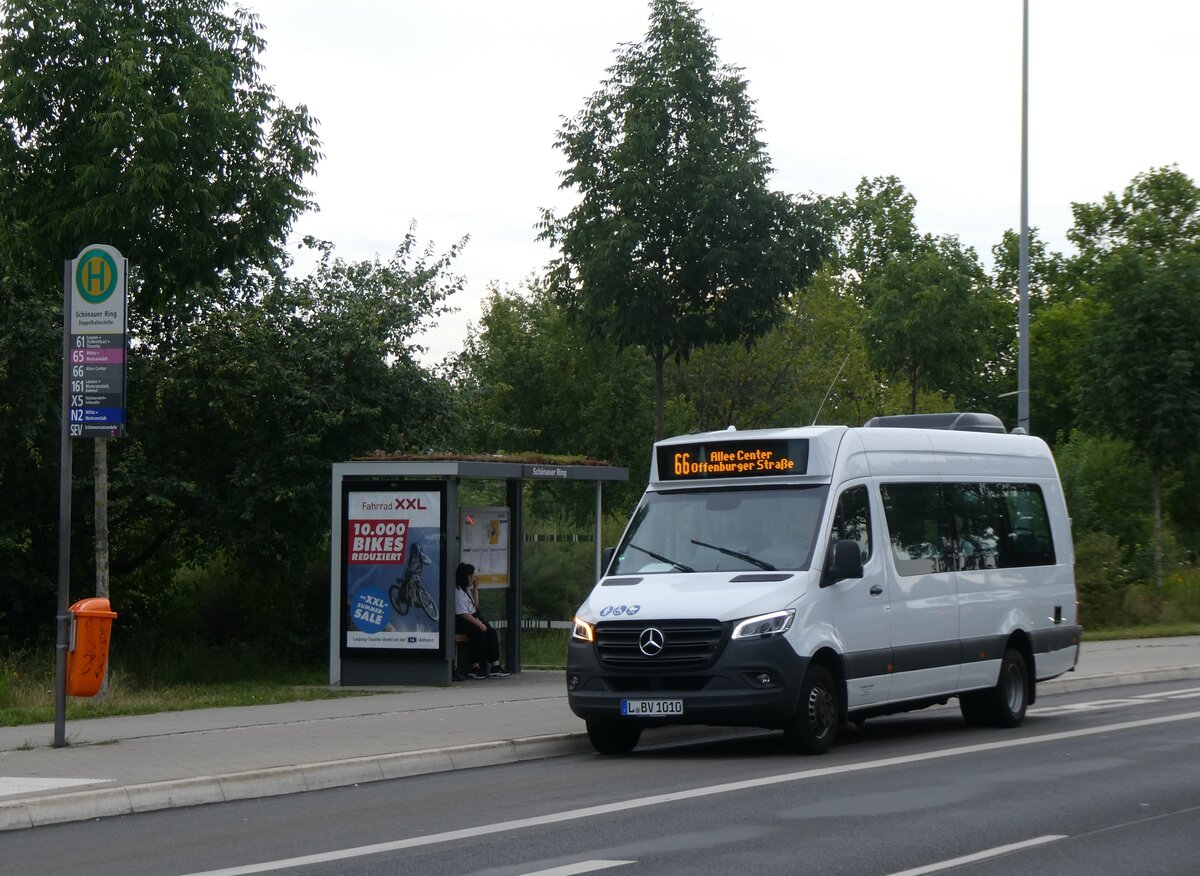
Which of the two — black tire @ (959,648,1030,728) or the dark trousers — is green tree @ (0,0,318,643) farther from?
black tire @ (959,648,1030,728)

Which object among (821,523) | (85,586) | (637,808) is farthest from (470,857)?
(85,586)

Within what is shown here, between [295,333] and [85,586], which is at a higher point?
[295,333]

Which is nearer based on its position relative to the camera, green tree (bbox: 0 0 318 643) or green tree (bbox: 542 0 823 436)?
green tree (bbox: 0 0 318 643)

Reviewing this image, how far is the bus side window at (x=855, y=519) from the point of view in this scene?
13133 millimetres

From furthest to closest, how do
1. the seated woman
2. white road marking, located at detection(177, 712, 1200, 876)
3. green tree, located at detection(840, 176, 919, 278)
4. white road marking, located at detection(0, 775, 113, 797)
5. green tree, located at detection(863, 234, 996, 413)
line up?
green tree, located at detection(840, 176, 919, 278) → green tree, located at detection(863, 234, 996, 413) → the seated woman → white road marking, located at detection(0, 775, 113, 797) → white road marking, located at detection(177, 712, 1200, 876)

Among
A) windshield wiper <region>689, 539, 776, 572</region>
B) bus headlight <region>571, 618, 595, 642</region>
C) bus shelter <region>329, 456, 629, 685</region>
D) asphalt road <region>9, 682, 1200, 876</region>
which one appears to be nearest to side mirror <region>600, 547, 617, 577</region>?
windshield wiper <region>689, 539, 776, 572</region>

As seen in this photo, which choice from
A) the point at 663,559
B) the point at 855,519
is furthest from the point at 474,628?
the point at 855,519

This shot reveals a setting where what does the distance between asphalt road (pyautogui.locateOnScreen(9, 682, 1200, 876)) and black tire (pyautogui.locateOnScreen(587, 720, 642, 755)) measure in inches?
5.4

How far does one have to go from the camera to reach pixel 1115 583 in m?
31.3

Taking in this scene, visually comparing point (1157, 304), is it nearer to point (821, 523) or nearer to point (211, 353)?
point (211, 353)

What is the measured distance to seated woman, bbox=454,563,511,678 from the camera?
61.5ft

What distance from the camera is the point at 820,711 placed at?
12.6 m

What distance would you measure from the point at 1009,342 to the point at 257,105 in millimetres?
56056

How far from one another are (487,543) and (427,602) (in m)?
2.05
